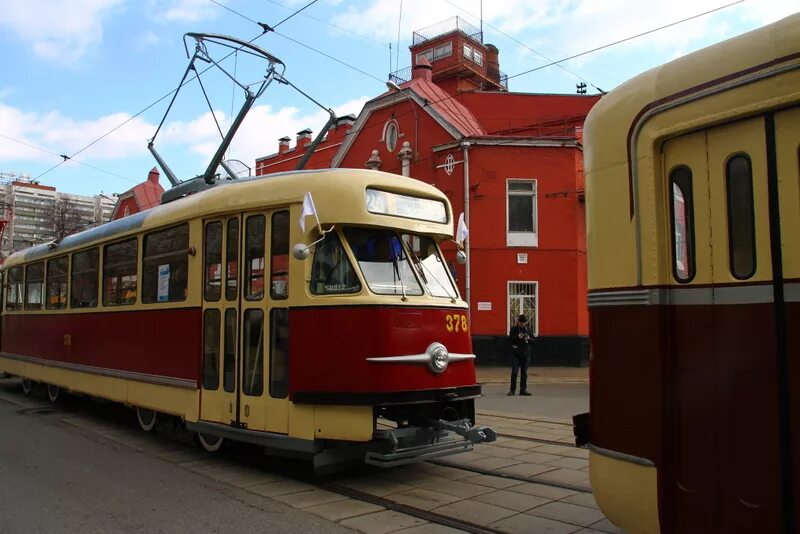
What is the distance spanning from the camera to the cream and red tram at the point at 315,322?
6059mm

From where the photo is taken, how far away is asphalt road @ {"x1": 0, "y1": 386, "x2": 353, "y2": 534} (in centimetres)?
517

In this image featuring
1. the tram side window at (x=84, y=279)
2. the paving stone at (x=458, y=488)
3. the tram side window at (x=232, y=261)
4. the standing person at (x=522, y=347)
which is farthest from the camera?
the standing person at (x=522, y=347)

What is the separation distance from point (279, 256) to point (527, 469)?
Result: 3.45m

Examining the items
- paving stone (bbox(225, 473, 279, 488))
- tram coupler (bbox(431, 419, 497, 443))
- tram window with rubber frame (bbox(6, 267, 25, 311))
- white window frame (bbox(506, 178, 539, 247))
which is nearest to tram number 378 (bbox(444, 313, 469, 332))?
tram coupler (bbox(431, 419, 497, 443))

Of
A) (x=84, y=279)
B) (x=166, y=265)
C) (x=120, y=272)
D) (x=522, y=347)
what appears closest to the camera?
(x=166, y=265)

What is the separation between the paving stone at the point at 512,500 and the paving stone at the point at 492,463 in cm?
93

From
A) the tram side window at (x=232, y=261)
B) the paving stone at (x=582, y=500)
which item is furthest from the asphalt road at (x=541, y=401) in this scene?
the tram side window at (x=232, y=261)

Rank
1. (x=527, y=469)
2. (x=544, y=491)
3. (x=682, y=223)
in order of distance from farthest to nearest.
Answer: (x=527, y=469) → (x=544, y=491) → (x=682, y=223)

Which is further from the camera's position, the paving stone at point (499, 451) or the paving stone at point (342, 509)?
the paving stone at point (499, 451)

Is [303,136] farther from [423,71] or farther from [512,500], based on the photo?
[512,500]

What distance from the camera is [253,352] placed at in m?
6.71

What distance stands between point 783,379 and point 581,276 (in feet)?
62.9

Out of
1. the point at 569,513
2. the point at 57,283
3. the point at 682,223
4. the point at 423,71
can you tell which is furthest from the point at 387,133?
the point at 682,223

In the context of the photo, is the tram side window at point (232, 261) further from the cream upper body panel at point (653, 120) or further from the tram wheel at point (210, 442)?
the cream upper body panel at point (653, 120)
